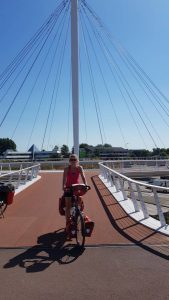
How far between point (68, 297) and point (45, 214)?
624 cm

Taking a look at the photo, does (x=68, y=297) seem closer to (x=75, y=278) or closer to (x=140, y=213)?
(x=75, y=278)

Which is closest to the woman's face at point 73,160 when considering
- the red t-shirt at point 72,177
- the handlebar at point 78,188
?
the red t-shirt at point 72,177

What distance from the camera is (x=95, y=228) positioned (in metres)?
8.75

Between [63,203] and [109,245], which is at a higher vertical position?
[63,203]

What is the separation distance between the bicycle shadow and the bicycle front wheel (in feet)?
0.36

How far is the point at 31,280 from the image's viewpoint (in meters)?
5.29

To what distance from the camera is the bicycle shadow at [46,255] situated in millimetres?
5996

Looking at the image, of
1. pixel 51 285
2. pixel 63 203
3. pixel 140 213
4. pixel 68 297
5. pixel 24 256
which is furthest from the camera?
pixel 140 213

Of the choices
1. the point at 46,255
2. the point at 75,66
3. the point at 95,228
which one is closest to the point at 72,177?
the point at 95,228

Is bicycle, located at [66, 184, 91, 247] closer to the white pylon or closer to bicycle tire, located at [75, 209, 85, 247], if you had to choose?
bicycle tire, located at [75, 209, 85, 247]

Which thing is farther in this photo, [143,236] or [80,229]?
[143,236]

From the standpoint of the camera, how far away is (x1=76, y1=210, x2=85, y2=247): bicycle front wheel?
696 centimetres

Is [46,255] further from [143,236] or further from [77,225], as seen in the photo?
[143,236]

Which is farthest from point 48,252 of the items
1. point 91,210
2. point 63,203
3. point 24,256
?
point 91,210
